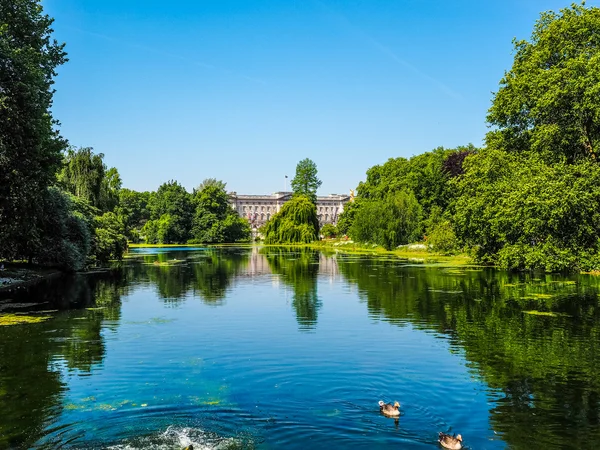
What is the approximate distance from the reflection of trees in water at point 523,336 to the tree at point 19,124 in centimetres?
1564

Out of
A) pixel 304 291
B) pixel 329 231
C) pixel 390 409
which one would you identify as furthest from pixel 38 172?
pixel 329 231

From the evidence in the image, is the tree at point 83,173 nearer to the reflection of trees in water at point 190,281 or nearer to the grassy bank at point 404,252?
the reflection of trees in water at point 190,281

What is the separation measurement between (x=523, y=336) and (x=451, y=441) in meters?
9.58

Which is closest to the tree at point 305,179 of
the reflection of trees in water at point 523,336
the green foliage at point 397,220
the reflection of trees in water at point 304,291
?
the green foliage at point 397,220

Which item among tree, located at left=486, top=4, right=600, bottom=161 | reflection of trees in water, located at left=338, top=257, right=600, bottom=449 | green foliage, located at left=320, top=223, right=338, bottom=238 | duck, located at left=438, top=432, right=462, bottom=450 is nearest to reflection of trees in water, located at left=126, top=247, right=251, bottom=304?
reflection of trees in water, located at left=338, top=257, right=600, bottom=449

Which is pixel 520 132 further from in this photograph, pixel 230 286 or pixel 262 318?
pixel 262 318

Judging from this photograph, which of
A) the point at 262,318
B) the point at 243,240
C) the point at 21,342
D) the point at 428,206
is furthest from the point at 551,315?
the point at 243,240

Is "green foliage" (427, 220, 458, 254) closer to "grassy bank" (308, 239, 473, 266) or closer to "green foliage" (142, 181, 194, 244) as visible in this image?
"grassy bank" (308, 239, 473, 266)

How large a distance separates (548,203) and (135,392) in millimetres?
25241

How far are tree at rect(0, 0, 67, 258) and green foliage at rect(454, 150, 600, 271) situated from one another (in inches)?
1006

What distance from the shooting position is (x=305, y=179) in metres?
142

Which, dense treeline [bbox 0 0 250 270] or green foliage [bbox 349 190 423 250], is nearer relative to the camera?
dense treeline [bbox 0 0 250 270]

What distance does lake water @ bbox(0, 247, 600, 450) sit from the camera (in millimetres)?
9371

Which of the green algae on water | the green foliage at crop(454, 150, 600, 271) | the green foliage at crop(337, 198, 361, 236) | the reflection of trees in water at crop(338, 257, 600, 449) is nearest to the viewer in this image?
the reflection of trees in water at crop(338, 257, 600, 449)
